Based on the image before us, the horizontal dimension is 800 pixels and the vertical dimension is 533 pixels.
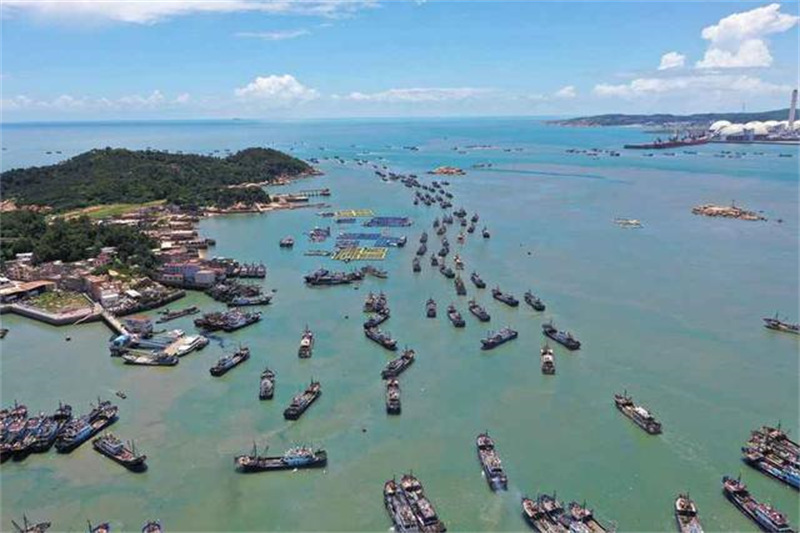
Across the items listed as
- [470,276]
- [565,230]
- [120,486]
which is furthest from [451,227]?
[120,486]

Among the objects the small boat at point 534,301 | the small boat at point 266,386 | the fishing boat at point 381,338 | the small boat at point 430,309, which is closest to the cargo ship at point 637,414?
the small boat at point 534,301

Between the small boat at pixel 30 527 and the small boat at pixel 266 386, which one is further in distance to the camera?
the small boat at pixel 266 386

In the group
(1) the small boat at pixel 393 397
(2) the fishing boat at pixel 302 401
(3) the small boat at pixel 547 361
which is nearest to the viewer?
(2) the fishing boat at pixel 302 401

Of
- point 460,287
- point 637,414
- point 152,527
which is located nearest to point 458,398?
point 637,414

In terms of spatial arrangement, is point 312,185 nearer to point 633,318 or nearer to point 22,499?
point 633,318

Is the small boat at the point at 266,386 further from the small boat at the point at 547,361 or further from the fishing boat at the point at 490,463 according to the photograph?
the small boat at the point at 547,361

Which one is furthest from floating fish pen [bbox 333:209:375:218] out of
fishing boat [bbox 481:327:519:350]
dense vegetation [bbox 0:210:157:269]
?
fishing boat [bbox 481:327:519:350]

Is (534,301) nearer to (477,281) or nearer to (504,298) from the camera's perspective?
(504,298)

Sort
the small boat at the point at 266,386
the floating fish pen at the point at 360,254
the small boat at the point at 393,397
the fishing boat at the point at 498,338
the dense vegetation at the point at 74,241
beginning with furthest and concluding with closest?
the floating fish pen at the point at 360,254 → the dense vegetation at the point at 74,241 → the fishing boat at the point at 498,338 → the small boat at the point at 266,386 → the small boat at the point at 393,397
